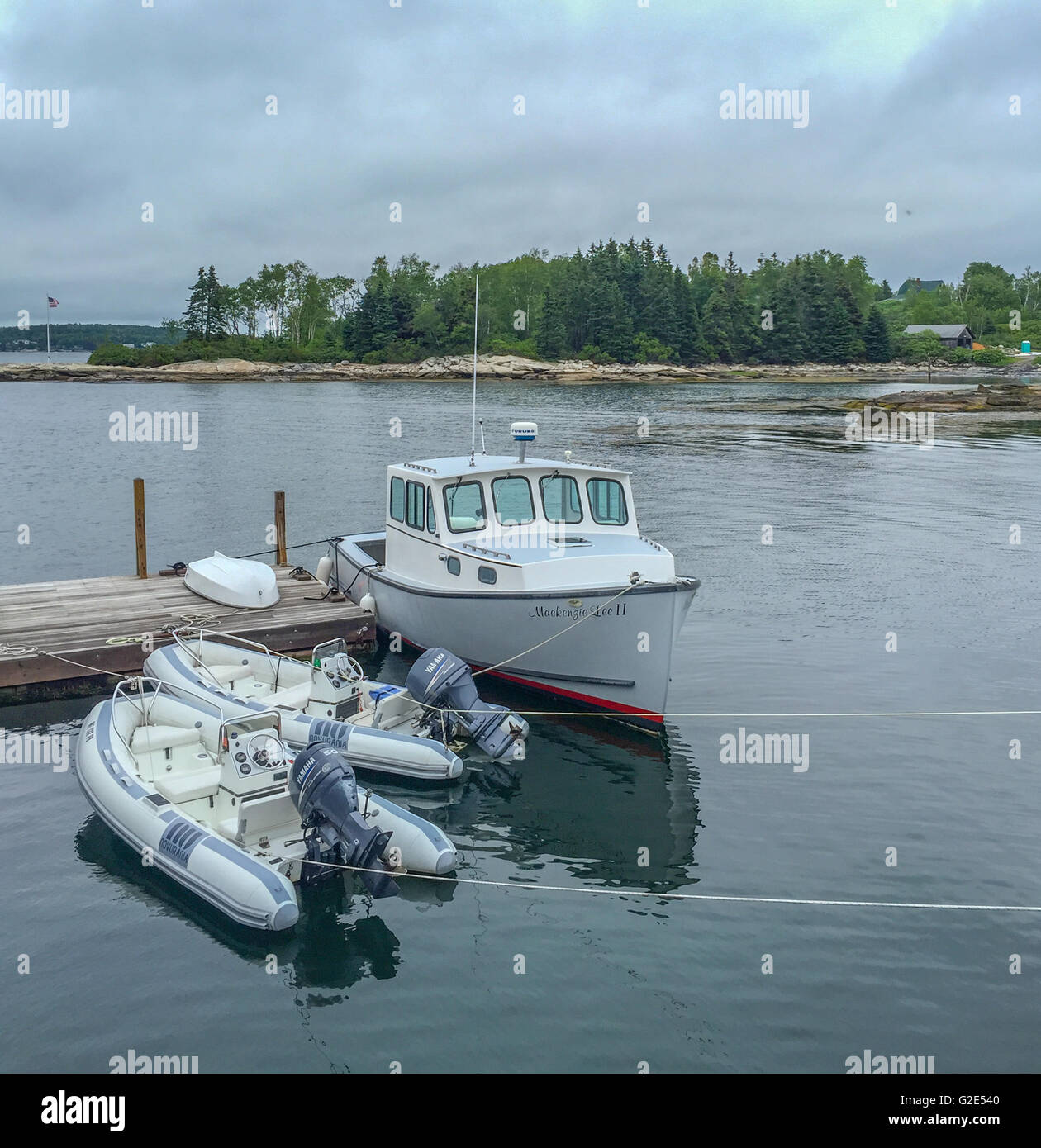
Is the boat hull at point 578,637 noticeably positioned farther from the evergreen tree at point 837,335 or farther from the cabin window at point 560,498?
the evergreen tree at point 837,335

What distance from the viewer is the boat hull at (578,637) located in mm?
14547

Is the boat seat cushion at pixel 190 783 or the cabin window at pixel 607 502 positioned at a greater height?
the cabin window at pixel 607 502

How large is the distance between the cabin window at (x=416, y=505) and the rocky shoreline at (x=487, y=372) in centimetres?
9388

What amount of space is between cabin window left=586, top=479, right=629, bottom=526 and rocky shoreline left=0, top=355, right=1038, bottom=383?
94.1 metres

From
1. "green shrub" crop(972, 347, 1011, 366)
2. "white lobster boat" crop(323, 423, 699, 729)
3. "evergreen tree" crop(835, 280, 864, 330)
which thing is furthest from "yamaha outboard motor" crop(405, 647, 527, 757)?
"green shrub" crop(972, 347, 1011, 366)

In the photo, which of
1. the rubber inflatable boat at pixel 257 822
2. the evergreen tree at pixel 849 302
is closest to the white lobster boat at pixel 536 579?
the rubber inflatable boat at pixel 257 822

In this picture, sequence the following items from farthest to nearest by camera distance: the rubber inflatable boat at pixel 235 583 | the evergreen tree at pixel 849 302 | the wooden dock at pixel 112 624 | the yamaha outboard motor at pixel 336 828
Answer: the evergreen tree at pixel 849 302 < the rubber inflatable boat at pixel 235 583 < the wooden dock at pixel 112 624 < the yamaha outboard motor at pixel 336 828

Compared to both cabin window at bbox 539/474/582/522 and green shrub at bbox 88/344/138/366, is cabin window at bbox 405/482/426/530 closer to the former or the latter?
cabin window at bbox 539/474/582/522

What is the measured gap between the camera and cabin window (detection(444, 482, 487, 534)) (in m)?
16.5

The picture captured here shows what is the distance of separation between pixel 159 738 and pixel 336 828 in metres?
3.60

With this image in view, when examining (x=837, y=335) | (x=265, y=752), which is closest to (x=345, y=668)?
(x=265, y=752)

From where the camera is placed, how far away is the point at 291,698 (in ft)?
A: 48.4

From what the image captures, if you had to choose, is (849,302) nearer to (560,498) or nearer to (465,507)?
(560,498)

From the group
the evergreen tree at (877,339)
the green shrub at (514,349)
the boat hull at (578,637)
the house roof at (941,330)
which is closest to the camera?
the boat hull at (578,637)
